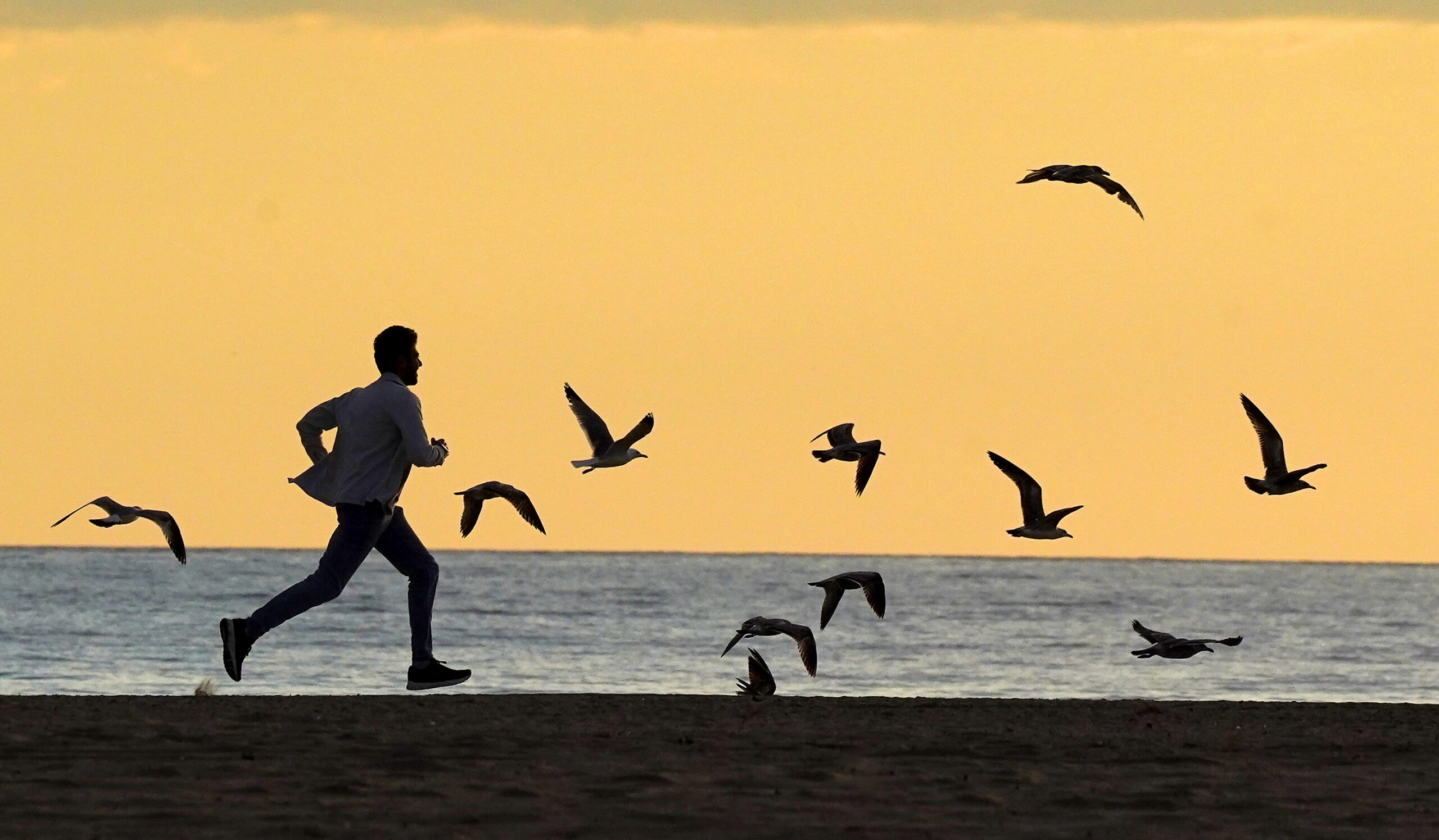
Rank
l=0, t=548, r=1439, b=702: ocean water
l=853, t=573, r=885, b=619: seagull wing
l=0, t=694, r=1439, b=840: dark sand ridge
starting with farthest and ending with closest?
l=0, t=548, r=1439, b=702: ocean water, l=853, t=573, r=885, b=619: seagull wing, l=0, t=694, r=1439, b=840: dark sand ridge

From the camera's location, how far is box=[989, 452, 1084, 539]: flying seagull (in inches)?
666

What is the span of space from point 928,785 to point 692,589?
70782 mm

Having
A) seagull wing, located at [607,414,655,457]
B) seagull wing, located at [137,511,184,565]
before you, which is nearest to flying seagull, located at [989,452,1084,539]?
seagull wing, located at [607,414,655,457]

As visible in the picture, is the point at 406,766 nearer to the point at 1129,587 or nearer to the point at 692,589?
the point at 692,589

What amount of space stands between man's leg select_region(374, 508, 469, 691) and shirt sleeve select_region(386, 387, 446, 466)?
645mm

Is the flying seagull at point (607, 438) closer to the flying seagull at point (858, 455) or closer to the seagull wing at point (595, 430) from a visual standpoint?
the seagull wing at point (595, 430)

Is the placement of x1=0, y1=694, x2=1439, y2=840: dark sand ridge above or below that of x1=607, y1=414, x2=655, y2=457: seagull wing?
below

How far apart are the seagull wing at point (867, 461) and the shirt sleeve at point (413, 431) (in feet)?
24.1

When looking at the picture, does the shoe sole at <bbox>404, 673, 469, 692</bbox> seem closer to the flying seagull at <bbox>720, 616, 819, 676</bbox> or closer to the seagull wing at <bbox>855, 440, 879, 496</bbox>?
the flying seagull at <bbox>720, 616, 819, 676</bbox>

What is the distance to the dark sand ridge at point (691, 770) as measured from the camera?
7.76 metres

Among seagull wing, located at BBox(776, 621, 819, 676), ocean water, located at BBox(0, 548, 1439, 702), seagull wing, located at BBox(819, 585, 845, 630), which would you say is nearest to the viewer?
seagull wing, located at BBox(776, 621, 819, 676)

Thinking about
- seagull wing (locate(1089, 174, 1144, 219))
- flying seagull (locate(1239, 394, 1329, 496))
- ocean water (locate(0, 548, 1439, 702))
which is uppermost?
seagull wing (locate(1089, 174, 1144, 219))

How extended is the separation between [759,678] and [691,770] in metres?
6.29

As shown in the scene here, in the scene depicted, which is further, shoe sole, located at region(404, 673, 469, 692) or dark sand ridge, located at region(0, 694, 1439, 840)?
shoe sole, located at region(404, 673, 469, 692)
